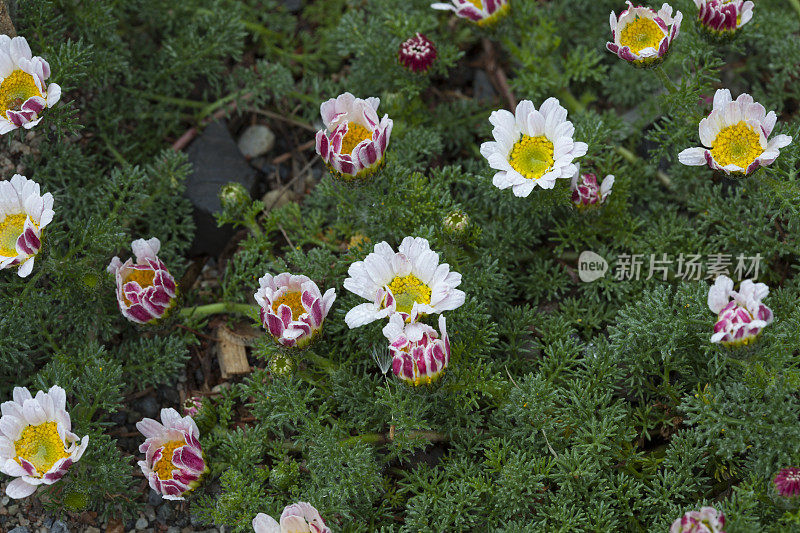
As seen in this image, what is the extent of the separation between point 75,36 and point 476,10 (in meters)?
2.01

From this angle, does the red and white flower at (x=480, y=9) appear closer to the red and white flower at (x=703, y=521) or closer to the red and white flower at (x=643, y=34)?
the red and white flower at (x=643, y=34)

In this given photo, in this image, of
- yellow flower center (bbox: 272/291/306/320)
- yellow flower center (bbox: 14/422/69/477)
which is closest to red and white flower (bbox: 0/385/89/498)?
yellow flower center (bbox: 14/422/69/477)

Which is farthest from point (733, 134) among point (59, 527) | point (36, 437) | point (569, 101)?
point (59, 527)

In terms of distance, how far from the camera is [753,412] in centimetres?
306

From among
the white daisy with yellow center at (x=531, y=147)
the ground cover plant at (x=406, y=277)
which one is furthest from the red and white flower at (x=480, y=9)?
→ the white daisy with yellow center at (x=531, y=147)

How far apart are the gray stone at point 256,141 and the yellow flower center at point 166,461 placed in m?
1.78

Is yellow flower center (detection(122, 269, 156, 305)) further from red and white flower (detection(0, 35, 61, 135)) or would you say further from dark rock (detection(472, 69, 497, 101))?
dark rock (detection(472, 69, 497, 101))

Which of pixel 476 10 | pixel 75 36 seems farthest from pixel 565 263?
pixel 75 36

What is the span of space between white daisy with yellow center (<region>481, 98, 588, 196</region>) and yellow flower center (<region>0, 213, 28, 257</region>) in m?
1.99

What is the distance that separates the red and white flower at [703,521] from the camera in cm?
282

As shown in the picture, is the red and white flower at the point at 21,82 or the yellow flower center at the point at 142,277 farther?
the yellow flower center at the point at 142,277

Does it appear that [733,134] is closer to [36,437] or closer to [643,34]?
[643,34]

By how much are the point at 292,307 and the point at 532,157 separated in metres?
1.20

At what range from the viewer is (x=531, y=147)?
350 cm
